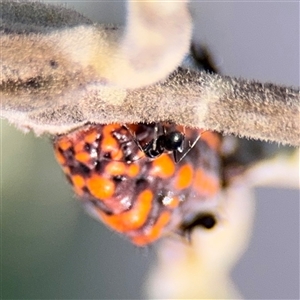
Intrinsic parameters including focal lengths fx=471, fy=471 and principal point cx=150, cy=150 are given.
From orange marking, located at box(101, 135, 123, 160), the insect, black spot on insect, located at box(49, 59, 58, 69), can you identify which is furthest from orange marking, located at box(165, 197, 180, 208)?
black spot on insect, located at box(49, 59, 58, 69)

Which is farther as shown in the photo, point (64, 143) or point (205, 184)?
point (205, 184)

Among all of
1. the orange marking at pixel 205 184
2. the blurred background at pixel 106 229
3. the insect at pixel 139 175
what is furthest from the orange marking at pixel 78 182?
the blurred background at pixel 106 229

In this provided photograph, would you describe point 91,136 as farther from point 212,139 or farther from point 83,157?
point 212,139

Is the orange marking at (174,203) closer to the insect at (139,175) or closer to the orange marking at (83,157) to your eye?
the insect at (139,175)

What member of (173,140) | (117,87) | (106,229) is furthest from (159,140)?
(106,229)

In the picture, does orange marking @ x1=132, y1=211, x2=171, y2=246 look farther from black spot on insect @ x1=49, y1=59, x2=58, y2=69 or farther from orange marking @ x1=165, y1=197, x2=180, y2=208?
black spot on insect @ x1=49, y1=59, x2=58, y2=69

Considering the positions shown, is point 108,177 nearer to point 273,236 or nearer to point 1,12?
point 1,12
